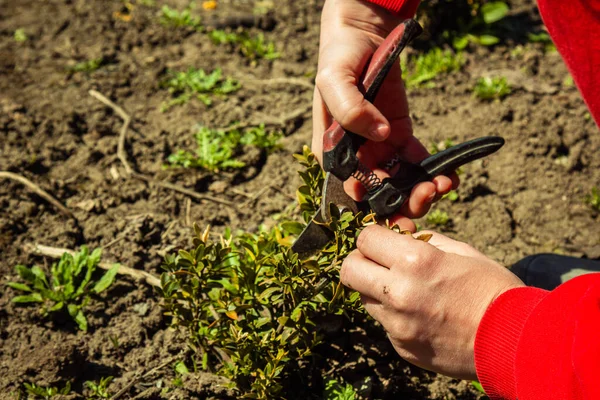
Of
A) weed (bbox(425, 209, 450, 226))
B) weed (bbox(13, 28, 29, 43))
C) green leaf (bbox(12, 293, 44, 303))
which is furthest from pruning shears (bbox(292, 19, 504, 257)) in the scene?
weed (bbox(13, 28, 29, 43))

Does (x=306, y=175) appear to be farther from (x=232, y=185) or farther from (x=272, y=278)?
(x=232, y=185)

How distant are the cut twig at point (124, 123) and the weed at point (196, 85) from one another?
0.28 m

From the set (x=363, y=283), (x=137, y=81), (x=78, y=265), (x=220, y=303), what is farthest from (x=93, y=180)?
(x=363, y=283)

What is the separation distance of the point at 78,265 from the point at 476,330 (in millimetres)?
1970

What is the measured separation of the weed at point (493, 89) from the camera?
4.16 metres

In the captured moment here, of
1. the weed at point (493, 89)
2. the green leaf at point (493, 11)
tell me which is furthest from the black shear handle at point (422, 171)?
the green leaf at point (493, 11)

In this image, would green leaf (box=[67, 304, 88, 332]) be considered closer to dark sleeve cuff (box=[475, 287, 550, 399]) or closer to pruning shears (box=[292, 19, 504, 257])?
pruning shears (box=[292, 19, 504, 257])

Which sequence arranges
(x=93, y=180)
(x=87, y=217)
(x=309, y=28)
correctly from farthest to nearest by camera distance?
(x=309, y=28) → (x=93, y=180) → (x=87, y=217)

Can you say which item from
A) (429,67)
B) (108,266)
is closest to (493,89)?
(429,67)

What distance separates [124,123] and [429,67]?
220cm

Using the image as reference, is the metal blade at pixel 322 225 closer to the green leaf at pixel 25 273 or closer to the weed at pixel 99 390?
the weed at pixel 99 390

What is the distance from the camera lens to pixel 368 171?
2445 mm

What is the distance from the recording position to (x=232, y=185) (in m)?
3.65

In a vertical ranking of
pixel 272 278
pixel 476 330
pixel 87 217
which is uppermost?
pixel 476 330
